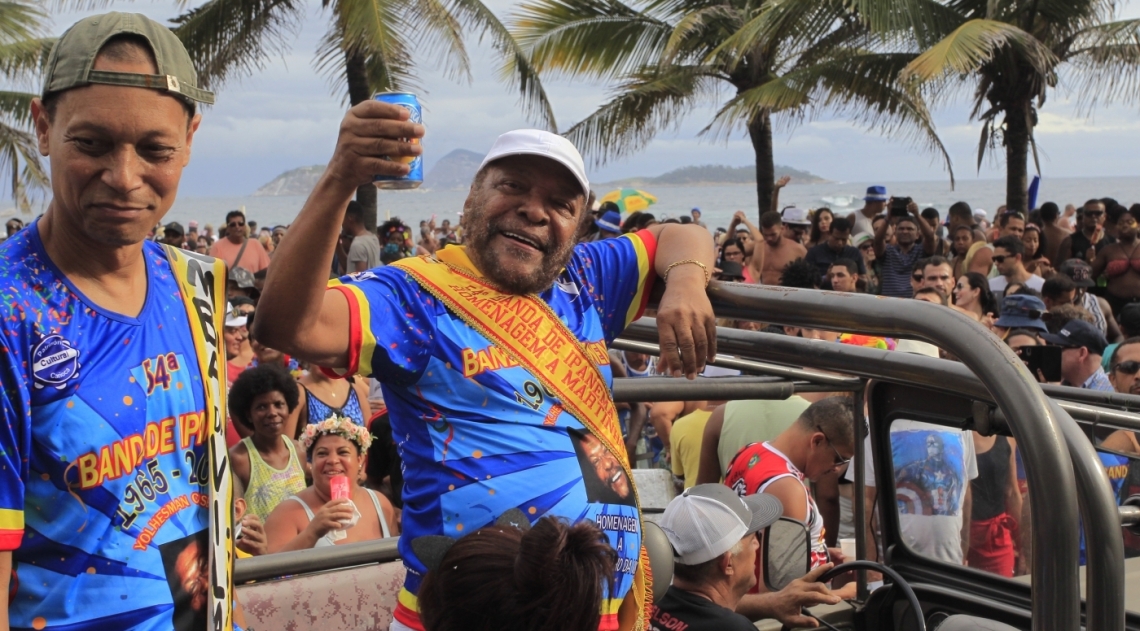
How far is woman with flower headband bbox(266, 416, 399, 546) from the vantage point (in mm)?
4477

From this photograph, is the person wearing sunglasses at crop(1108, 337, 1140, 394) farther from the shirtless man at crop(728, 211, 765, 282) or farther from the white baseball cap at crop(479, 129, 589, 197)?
the white baseball cap at crop(479, 129, 589, 197)

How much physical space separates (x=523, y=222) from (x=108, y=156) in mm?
884

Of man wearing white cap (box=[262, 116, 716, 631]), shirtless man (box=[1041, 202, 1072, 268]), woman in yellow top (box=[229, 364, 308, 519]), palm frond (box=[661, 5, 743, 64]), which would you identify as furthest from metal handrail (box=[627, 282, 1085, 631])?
palm frond (box=[661, 5, 743, 64])

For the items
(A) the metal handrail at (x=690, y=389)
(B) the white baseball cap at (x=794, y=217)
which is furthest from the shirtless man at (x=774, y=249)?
(A) the metal handrail at (x=690, y=389)

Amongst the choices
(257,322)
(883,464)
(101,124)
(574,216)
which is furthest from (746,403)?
(101,124)

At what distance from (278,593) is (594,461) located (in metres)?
1.42

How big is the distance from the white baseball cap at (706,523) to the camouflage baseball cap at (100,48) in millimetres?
1971

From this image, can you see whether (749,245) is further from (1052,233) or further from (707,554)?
(707,554)

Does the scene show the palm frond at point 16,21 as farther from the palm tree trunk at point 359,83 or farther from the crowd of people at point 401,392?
the crowd of people at point 401,392

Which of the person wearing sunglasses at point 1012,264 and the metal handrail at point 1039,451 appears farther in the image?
the person wearing sunglasses at point 1012,264

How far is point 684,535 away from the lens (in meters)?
3.14

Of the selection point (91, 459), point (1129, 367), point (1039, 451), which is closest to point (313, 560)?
point (91, 459)

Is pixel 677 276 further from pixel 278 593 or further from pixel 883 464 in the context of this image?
pixel 278 593

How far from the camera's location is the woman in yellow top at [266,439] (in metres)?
5.39
